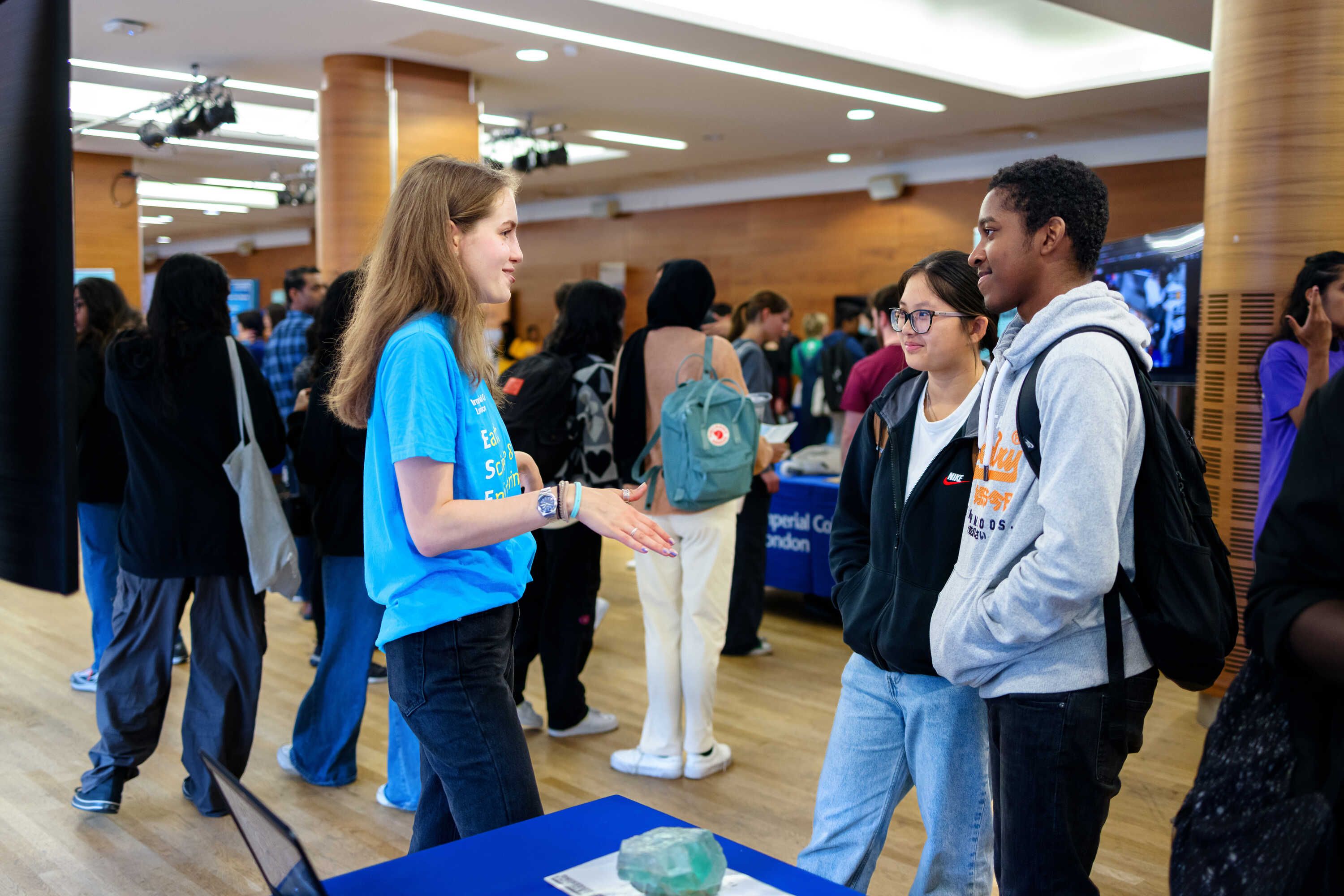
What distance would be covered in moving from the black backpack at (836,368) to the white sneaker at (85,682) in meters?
6.17

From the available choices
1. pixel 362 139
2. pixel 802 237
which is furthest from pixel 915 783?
pixel 802 237

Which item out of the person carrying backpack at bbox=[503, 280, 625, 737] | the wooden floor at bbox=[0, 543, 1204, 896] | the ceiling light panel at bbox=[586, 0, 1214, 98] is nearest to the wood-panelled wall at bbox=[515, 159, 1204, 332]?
the ceiling light panel at bbox=[586, 0, 1214, 98]

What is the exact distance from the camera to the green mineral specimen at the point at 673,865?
3.87ft

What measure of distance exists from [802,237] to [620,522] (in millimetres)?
11936

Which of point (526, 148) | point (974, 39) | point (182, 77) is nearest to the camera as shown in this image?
point (974, 39)

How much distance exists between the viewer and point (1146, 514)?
158 cm

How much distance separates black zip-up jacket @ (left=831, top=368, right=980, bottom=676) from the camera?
73.2 inches

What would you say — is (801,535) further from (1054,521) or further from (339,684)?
(1054,521)

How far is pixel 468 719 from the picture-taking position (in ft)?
5.50

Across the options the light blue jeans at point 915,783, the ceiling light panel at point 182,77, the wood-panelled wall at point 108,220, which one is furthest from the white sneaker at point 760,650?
the wood-panelled wall at point 108,220

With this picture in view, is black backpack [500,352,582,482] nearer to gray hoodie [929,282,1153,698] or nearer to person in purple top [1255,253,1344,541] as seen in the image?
gray hoodie [929,282,1153,698]

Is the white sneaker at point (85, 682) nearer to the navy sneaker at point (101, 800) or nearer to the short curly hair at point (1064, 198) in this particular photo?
the navy sneaker at point (101, 800)

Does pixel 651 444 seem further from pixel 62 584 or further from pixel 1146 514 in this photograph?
pixel 62 584

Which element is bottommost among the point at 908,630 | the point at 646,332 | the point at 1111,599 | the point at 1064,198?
the point at 908,630
